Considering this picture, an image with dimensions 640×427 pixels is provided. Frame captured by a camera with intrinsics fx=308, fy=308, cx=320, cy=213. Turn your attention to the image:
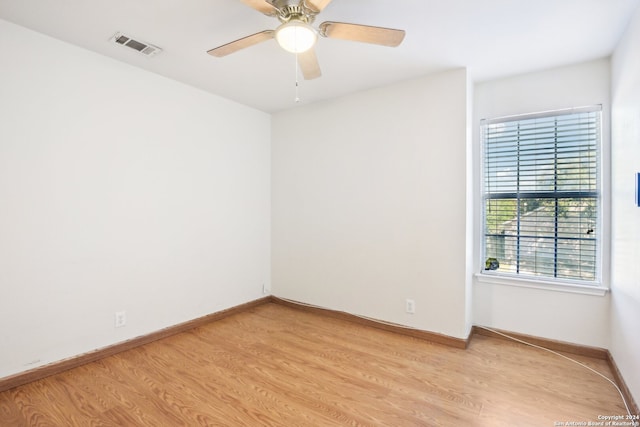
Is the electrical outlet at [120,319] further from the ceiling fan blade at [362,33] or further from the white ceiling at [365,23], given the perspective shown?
the ceiling fan blade at [362,33]

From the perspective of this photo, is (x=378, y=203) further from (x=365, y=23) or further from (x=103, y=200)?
(x=103, y=200)

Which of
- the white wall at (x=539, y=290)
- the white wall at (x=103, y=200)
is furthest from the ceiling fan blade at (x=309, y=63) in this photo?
the white wall at (x=539, y=290)

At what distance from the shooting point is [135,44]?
2.35 m

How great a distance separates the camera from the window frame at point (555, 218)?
254 cm

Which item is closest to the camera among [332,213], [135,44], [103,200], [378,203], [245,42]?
[245,42]

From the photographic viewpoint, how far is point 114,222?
103 inches

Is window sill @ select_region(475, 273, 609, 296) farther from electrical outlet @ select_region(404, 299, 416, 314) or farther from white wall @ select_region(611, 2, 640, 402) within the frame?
electrical outlet @ select_region(404, 299, 416, 314)

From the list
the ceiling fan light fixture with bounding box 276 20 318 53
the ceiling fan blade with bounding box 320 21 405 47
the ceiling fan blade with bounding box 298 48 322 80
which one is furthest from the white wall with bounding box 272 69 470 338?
the ceiling fan light fixture with bounding box 276 20 318 53

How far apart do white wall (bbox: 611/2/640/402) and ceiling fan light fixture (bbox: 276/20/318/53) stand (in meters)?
1.96

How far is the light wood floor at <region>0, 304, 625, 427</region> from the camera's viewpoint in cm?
184

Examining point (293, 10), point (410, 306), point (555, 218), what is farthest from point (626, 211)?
point (293, 10)

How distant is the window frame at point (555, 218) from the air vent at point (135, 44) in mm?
2971

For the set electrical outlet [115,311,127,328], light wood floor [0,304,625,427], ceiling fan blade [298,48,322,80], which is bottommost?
light wood floor [0,304,625,427]

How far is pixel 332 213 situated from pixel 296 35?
2144 mm
